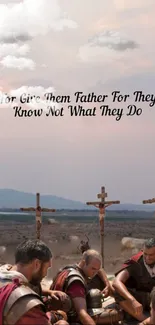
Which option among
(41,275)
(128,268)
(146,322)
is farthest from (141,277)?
(41,275)

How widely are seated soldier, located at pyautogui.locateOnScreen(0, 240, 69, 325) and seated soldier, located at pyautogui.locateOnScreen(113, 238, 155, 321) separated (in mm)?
2165

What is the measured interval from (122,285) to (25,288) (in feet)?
8.75

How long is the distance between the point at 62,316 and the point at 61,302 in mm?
161

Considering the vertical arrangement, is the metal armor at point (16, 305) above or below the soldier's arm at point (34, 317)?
above

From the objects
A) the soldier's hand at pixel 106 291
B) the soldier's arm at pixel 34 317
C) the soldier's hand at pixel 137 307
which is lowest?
the soldier's hand at pixel 137 307

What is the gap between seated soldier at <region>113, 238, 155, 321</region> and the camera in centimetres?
749

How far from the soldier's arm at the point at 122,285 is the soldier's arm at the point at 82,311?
2.29ft

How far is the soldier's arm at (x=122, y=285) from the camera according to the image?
7.36m

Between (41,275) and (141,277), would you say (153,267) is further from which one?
(41,275)

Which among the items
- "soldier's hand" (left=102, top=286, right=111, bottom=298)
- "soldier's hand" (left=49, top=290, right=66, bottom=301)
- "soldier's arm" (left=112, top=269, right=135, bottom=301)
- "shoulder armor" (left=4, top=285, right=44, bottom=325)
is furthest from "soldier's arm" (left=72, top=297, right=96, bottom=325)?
"shoulder armor" (left=4, top=285, right=44, bottom=325)

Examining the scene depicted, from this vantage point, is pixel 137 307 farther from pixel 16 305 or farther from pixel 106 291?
pixel 16 305

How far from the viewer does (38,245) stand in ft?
18.3

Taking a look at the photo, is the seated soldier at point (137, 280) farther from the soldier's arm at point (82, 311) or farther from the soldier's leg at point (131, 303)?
the soldier's arm at point (82, 311)

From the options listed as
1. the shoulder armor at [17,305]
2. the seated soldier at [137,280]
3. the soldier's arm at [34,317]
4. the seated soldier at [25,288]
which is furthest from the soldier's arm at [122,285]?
the shoulder armor at [17,305]
